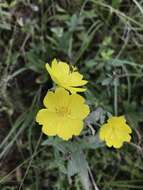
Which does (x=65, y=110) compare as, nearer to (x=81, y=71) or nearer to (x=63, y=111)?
(x=63, y=111)

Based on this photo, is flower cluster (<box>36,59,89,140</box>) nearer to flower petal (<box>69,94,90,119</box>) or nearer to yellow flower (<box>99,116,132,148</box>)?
flower petal (<box>69,94,90,119</box>)

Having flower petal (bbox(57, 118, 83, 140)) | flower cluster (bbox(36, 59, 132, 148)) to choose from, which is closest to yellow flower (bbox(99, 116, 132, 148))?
flower cluster (bbox(36, 59, 132, 148))

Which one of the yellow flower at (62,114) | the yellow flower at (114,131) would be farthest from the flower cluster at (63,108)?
the yellow flower at (114,131)

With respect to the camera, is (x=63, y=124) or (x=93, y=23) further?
(x=93, y=23)

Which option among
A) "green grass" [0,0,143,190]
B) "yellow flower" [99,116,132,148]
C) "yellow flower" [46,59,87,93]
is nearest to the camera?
"yellow flower" [46,59,87,93]

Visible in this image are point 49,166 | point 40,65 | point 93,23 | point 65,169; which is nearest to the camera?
point 65,169

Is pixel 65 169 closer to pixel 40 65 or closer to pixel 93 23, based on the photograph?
pixel 40 65

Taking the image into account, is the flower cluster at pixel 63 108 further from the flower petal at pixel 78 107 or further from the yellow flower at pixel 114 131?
the yellow flower at pixel 114 131

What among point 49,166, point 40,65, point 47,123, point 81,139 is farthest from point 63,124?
point 40,65
